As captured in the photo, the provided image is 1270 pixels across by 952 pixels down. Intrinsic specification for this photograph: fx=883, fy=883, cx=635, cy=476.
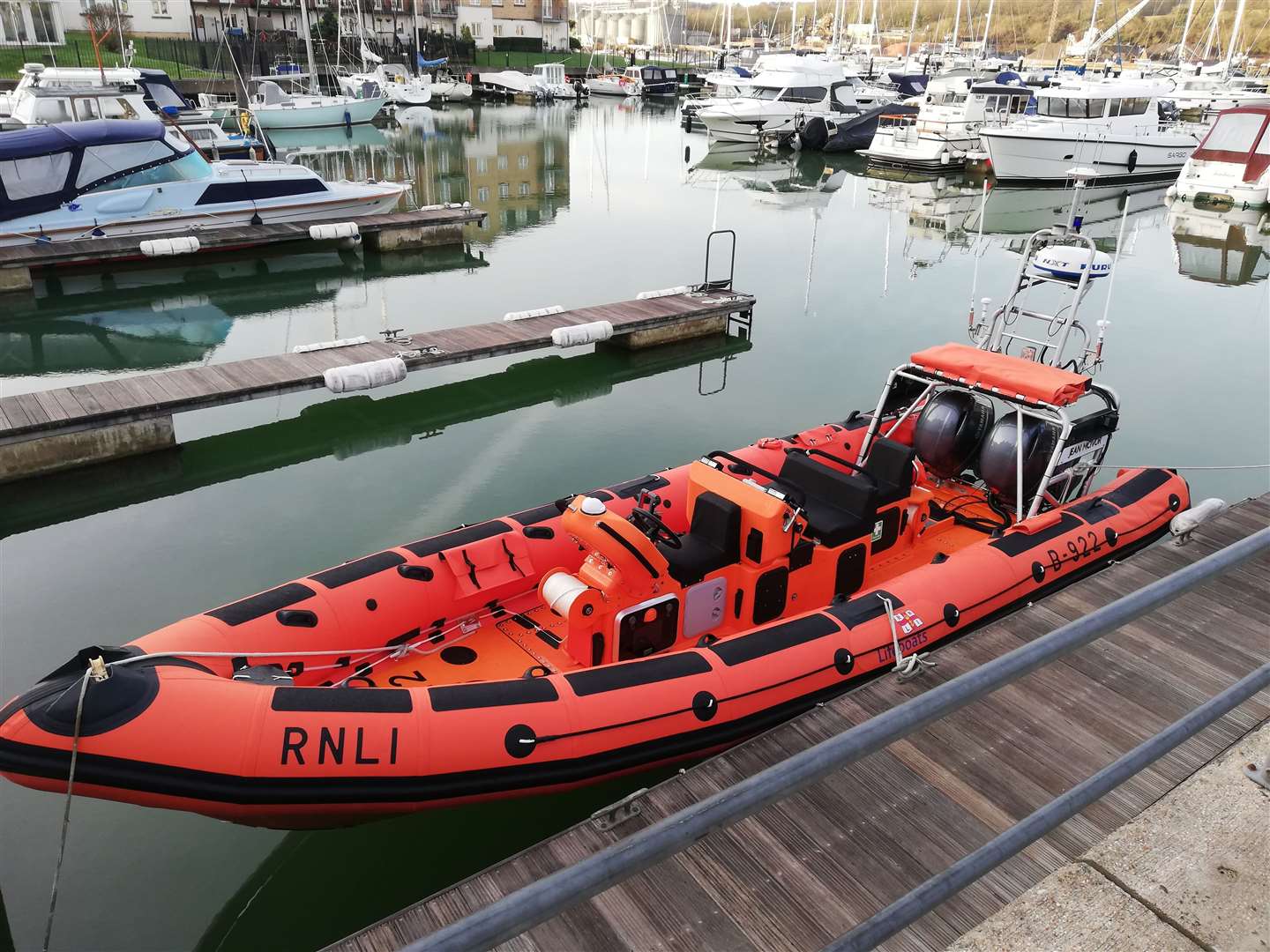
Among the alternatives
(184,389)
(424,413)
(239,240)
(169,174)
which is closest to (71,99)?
(169,174)

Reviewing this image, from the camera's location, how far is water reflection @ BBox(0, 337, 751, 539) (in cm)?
799

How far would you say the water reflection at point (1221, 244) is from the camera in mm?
16656

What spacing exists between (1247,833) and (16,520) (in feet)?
28.7

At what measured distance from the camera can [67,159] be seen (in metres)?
14.2

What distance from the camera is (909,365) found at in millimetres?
6988

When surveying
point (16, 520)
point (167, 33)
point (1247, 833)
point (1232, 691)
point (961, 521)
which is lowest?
point (16, 520)

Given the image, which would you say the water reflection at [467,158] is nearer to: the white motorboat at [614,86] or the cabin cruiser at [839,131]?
the cabin cruiser at [839,131]

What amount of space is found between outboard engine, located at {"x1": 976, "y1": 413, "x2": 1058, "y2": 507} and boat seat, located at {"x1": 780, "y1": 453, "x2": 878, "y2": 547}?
4.70 feet

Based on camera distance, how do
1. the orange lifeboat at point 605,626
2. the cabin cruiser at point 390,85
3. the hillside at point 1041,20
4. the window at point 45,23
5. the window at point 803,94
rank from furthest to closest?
the hillside at point 1041,20 < the cabin cruiser at point 390,85 < the window at point 45,23 < the window at point 803,94 < the orange lifeboat at point 605,626

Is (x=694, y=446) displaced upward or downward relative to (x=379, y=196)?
downward

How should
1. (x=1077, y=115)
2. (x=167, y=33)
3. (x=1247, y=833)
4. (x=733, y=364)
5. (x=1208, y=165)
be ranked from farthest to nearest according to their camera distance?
(x=167, y=33), (x=1077, y=115), (x=1208, y=165), (x=733, y=364), (x=1247, y=833)

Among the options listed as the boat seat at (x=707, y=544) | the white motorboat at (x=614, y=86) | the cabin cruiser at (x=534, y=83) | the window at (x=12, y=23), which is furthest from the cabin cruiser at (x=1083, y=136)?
the window at (x=12, y=23)

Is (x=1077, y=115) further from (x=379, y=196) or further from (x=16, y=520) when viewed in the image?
(x=16, y=520)

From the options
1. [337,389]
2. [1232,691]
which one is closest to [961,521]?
[1232,691]
